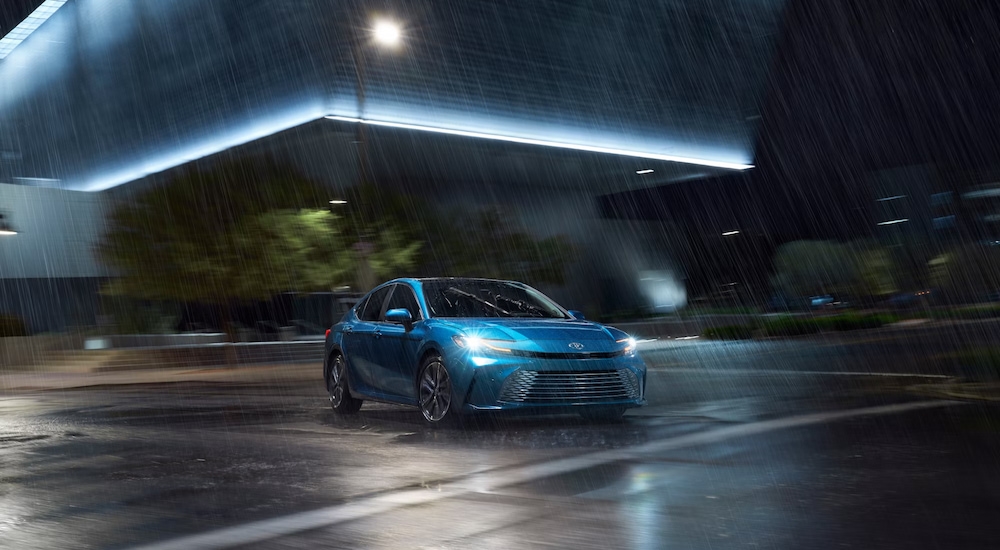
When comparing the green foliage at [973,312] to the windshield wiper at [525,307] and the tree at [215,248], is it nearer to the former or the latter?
the tree at [215,248]

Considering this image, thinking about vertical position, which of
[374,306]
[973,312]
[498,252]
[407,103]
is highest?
[407,103]

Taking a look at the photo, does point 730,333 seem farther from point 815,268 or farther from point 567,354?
point 567,354

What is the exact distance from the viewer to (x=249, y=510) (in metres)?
6.07

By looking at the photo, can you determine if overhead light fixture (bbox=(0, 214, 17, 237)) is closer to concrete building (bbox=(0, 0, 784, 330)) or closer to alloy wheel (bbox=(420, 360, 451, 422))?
concrete building (bbox=(0, 0, 784, 330))

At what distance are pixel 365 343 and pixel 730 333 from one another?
27344 millimetres

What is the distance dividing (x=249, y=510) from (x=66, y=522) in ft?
3.25

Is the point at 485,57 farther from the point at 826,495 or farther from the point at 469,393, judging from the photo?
the point at 826,495

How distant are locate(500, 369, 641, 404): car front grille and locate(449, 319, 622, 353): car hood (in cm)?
24

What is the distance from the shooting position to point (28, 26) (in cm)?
4516

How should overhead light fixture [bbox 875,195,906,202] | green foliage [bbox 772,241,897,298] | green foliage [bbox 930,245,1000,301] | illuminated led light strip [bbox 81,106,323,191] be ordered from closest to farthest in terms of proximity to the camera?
illuminated led light strip [bbox 81,106,323,191] → green foliage [bbox 930,245,1000,301] → green foliage [bbox 772,241,897,298] → overhead light fixture [bbox 875,195,906,202]

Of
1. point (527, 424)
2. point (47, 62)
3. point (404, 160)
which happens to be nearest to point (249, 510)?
point (527, 424)

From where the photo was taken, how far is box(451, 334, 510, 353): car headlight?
9.55m

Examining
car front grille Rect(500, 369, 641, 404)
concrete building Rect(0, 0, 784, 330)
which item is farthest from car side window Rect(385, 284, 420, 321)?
concrete building Rect(0, 0, 784, 330)

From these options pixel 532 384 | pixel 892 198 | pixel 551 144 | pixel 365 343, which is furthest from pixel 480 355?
pixel 892 198
